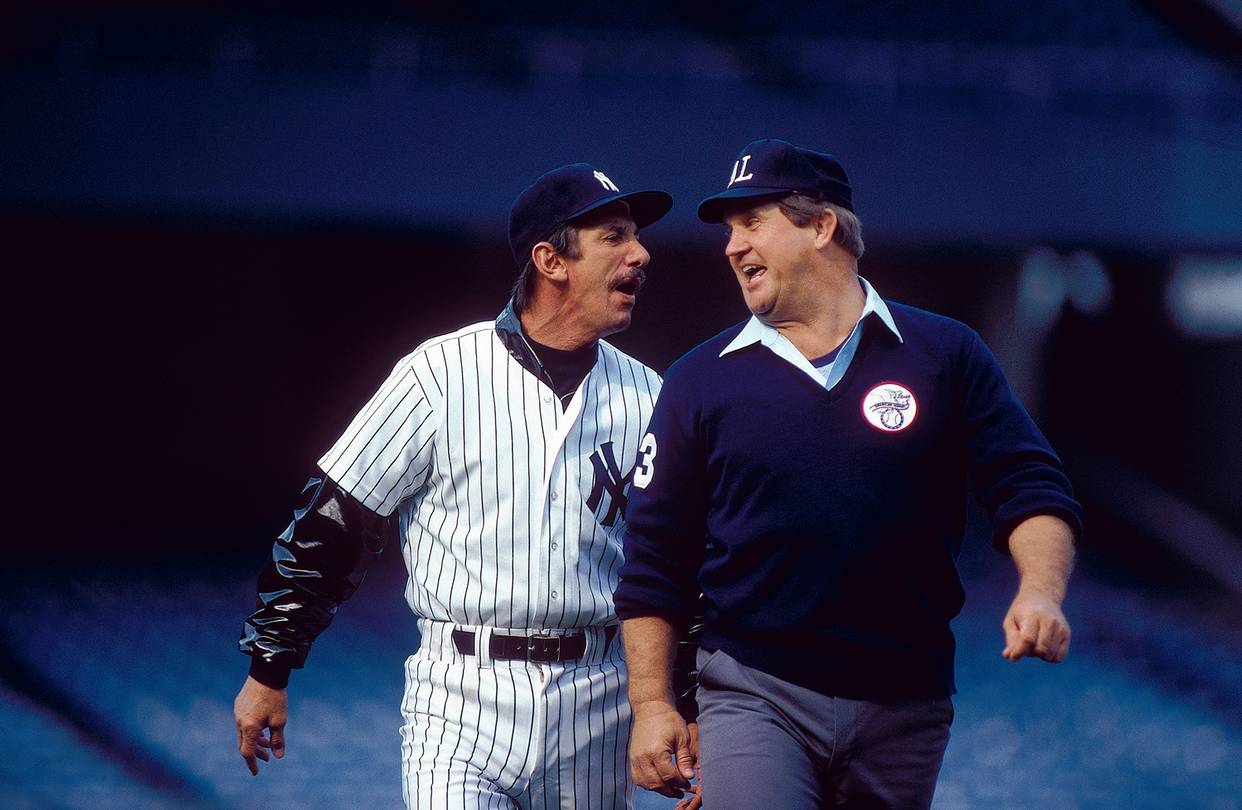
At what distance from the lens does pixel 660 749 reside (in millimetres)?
2129

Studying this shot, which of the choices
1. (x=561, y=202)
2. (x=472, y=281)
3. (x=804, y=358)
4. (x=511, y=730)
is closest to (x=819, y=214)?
(x=804, y=358)

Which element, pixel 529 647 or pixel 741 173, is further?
pixel 529 647

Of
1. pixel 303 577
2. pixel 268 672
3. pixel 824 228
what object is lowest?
pixel 268 672

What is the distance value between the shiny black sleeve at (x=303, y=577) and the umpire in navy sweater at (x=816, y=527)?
0.59m

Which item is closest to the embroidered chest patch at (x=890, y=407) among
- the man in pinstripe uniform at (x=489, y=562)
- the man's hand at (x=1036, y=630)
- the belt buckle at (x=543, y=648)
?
the man's hand at (x=1036, y=630)

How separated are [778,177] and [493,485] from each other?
747mm

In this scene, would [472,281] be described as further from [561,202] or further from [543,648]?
[543,648]

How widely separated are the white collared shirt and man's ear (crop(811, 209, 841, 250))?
11 cm

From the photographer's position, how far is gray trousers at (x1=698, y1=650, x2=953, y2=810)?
2057 mm

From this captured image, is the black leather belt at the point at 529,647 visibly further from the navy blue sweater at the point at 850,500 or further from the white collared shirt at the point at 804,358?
the white collared shirt at the point at 804,358

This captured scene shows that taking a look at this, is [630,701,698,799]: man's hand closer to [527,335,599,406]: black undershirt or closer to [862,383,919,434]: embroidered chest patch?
[862,383,919,434]: embroidered chest patch

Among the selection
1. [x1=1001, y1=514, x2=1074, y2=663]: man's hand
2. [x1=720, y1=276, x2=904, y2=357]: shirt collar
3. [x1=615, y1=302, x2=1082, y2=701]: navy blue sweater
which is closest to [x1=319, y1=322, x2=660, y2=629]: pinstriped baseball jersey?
[x1=615, y1=302, x2=1082, y2=701]: navy blue sweater

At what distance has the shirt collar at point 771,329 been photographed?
7.27 feet

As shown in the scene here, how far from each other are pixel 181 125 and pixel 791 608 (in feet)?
24.6
